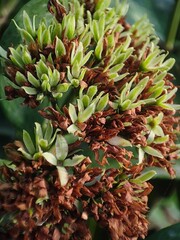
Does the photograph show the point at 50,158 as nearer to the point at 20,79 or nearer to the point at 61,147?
the point at 61,147

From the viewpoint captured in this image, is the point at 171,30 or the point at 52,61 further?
the point at 171,30

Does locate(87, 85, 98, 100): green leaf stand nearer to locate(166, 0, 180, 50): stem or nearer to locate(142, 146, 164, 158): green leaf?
locate(142, 146, 164, 158): green leaf

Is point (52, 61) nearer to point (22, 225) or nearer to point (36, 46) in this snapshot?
point (36, 46)

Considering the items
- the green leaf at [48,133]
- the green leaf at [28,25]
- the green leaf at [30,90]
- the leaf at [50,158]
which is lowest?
the leaf at [50,158]

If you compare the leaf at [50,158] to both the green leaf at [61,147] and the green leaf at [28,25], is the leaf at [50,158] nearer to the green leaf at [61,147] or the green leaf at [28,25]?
the green leaf at [61,147]

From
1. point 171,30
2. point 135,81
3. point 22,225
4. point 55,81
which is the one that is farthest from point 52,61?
point 171,30

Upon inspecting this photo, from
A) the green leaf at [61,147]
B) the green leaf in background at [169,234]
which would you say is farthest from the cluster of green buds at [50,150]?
the green leaf in background at [169,234]

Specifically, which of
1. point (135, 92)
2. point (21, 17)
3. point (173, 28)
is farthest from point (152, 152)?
point (173, 28)
